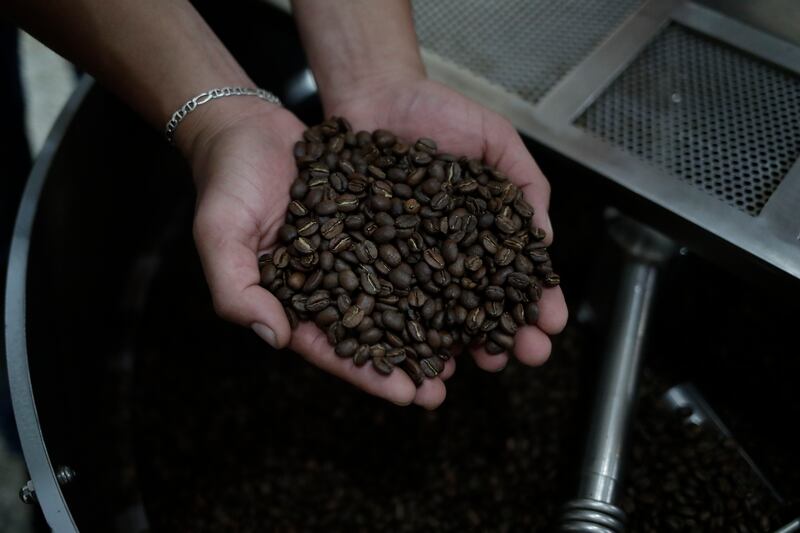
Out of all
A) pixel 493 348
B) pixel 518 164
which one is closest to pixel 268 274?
pixel 493 348

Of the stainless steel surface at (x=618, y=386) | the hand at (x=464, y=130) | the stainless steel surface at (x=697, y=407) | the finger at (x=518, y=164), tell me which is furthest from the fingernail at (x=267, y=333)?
the stainless steel surface at (x=697, y=407)

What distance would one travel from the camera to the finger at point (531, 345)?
46.1 inches

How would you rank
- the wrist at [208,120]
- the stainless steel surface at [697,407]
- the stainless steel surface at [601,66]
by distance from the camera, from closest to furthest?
the wrist at [208,120] → the stainless steel surface at [601,66] → the stainless steel surface at [697,407]

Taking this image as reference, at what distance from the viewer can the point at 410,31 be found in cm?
143

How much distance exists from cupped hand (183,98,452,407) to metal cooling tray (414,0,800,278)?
0.43 meters

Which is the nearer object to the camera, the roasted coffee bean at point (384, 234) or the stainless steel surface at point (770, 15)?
the roasted coffee bean at point (384, 234)

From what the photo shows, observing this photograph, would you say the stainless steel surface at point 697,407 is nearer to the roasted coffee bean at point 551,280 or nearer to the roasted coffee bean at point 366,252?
the roasted coffee bean at point 551,280

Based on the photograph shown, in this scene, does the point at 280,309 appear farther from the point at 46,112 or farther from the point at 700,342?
the point at 46,112

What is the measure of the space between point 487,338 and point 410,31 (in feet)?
2.16

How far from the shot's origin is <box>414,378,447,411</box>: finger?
1137 mm

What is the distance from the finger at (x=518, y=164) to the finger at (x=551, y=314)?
15 cm

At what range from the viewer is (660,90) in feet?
4.69

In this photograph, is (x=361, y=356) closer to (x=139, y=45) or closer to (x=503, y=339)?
(x=503, y=339)

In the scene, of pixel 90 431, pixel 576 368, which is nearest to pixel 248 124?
pixel 90 431
